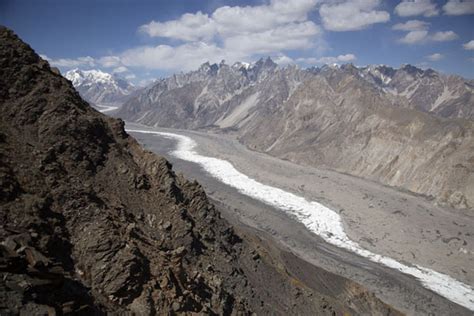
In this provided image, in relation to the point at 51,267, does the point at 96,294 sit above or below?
below

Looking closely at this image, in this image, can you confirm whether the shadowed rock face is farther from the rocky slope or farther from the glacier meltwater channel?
the rocky slope

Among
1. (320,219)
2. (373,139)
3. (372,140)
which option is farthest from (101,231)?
(373,139)

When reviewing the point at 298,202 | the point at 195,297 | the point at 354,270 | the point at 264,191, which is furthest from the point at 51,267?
the point at 264,191

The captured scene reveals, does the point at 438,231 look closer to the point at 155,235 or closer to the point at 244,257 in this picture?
the point at 244,257

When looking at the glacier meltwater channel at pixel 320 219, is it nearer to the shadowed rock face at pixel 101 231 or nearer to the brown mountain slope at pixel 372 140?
the shadowed rock face at pixel 101 231

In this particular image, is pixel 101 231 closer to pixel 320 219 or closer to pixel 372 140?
pixel 320 219
